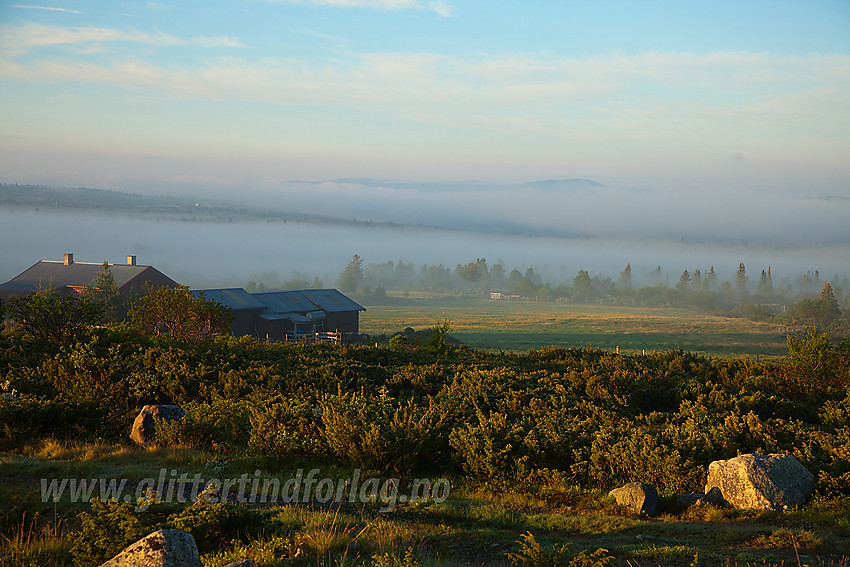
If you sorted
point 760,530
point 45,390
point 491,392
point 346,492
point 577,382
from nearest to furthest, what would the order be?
1. point 760,530
2. point 346,492
3. point 45,390
4. point 491,392
5. point 577,382

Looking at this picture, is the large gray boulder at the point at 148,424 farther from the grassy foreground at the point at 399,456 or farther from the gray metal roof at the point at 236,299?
the gray metal roof at the point at 236,299

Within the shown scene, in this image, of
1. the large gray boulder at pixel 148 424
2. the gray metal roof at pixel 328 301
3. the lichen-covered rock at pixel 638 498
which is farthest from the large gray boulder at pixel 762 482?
the gray metal roof at pixel 328 301

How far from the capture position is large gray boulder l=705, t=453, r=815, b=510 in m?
10.3

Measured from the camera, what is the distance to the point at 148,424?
44.8 ft

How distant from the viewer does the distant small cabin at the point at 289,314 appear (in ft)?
163

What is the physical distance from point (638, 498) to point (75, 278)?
56.6m

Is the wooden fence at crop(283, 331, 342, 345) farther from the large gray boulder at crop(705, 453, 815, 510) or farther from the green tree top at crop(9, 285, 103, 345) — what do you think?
the large gray boulder at crop(705, 453, 815, 510)

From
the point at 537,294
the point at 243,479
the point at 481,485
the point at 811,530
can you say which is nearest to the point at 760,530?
the point at 811,530

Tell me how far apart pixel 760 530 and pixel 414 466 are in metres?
5.95

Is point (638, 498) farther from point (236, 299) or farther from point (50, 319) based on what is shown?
point (236, 299)

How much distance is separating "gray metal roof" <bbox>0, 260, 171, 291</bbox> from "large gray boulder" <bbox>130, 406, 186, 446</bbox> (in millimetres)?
42556

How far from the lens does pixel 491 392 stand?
1848 centimetres

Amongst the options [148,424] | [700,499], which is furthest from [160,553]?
[148,424]

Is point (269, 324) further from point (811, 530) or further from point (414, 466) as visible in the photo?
point (811, 530)
